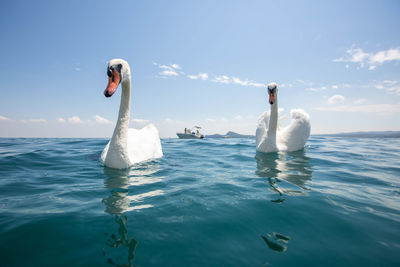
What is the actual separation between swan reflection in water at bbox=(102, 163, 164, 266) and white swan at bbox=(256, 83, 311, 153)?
4441 mm

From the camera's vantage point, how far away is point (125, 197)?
3.21m

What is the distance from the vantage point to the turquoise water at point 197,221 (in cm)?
182

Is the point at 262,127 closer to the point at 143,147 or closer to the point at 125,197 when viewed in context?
the point at 143,147

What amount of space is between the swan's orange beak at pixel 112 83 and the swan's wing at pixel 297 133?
635 centimetres

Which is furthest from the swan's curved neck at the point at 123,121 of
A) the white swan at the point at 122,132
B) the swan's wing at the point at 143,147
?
the swan's wing at the point at 143,147

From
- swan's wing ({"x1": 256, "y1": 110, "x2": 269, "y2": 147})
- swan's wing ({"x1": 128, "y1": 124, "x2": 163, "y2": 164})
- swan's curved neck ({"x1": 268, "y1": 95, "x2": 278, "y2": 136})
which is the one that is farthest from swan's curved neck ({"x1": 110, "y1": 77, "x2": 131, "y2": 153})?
swan's wing ({"x1": 256, "y1": 110, "x2": 269, "y2": 147})

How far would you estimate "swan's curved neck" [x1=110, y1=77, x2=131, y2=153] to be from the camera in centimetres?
484

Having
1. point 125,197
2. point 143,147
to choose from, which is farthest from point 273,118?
point 125,197

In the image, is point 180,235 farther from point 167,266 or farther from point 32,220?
point 32,220

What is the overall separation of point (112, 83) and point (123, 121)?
1258mm

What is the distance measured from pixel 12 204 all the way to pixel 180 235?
2848 mm

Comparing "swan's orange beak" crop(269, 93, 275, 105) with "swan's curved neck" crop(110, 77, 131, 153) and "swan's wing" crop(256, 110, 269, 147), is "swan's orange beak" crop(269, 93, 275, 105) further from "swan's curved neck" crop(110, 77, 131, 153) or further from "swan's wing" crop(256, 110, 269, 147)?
"swan's curved neck" crop(110, 77, 131, 153)

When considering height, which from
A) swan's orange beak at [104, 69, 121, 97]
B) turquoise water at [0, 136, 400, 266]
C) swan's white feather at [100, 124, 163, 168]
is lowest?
turquoise water at [0, 136, 400, 266]

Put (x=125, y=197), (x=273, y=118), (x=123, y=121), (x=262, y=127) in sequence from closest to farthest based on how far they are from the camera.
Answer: (x=125, y=197) → (x=123, y=121) → (x=273, y=118) → (x=262, y=127)
